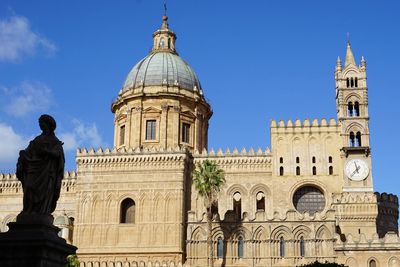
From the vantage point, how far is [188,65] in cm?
A: 5912

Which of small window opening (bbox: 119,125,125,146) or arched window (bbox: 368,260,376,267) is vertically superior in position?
small window opening (bbox: 119,125,125,146)

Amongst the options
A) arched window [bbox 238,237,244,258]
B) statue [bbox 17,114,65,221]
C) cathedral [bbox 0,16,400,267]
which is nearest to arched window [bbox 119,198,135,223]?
cathedral [bbox 0,16,400,267]

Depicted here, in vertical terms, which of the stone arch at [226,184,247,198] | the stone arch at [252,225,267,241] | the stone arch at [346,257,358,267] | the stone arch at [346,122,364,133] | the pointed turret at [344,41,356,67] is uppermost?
the pointed turret at [344,41,356,67]

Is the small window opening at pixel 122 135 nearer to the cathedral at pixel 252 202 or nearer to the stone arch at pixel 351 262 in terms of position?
the cathedral at pixel 252 202

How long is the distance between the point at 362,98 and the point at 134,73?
21.7 metres

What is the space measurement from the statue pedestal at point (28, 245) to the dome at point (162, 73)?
44946 millimetres

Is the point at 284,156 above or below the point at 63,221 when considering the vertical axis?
above

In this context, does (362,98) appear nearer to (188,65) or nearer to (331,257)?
(331,257)

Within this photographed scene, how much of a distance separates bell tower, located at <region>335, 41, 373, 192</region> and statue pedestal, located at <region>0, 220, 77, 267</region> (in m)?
38.7

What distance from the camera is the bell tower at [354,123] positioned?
4662 centimetres

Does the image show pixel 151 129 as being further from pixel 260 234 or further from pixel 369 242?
pixel 369 242

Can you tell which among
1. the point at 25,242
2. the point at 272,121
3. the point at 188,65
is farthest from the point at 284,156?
the point at 25,242

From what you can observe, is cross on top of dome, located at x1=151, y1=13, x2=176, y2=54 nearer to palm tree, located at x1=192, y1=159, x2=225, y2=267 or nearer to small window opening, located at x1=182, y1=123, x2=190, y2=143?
small window opening, located at x1=182, y1=123, x2=190, y2=143

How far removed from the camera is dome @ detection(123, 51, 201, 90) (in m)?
55.6
